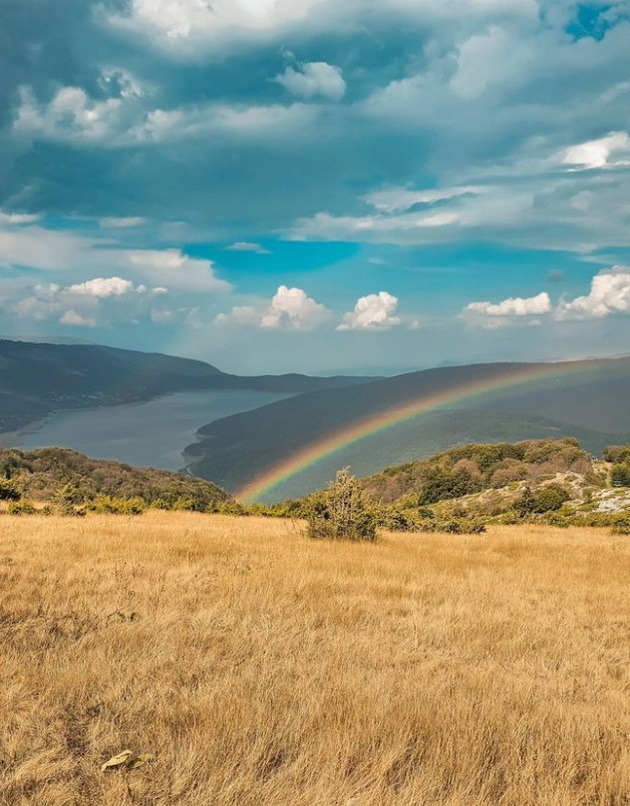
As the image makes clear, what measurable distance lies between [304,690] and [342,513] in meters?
12.7

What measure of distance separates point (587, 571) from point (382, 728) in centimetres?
1028

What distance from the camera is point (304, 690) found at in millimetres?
4289

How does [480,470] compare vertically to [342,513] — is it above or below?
below

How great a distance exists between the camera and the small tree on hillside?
54.4 feet

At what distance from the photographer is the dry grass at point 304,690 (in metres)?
3.12

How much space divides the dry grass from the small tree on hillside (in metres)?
7.32

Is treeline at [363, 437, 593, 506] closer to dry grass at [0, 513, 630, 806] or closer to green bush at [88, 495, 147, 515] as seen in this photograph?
green bush at [88, 495, 147, 515]

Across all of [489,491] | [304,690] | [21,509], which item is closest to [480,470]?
[489,491]

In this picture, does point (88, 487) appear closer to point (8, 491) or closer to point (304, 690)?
point (8, 491)

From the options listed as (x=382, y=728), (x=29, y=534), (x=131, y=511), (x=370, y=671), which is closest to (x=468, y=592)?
(x=370, y=671)

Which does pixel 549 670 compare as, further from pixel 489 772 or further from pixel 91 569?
pixel 91 569

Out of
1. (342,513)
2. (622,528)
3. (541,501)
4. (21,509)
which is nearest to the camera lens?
(342,513)

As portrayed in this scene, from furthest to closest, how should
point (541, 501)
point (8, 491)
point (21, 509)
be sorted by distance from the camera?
point (541, 501) → point (8, 491) → point (21, 509)

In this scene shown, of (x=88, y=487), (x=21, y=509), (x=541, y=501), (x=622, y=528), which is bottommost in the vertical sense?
(x=541, y=501)
